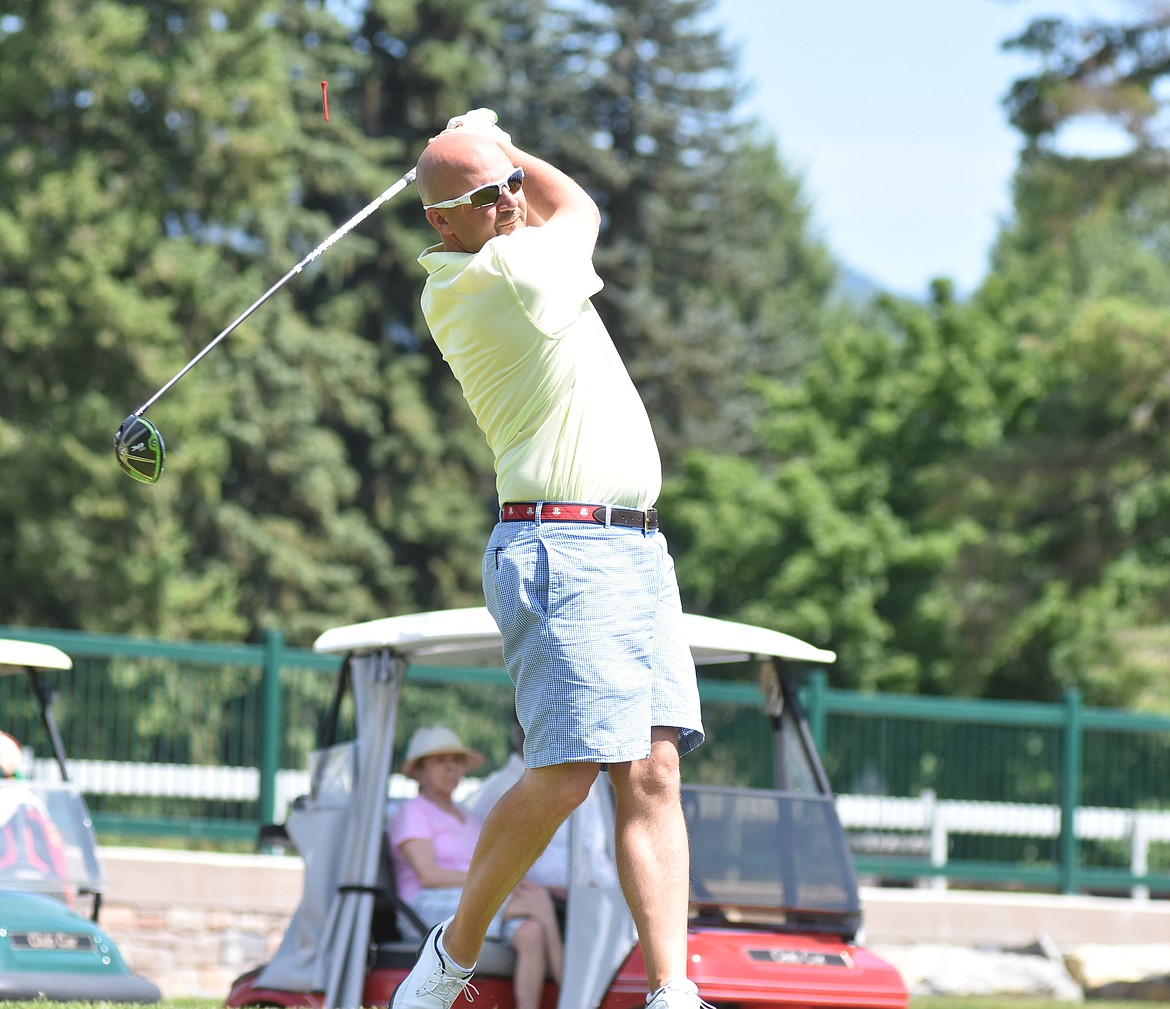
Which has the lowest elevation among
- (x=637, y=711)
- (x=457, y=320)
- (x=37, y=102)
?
(x=637, y=711)

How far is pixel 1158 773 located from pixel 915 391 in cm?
1494

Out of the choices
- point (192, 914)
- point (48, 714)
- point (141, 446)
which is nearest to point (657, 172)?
point (192, 914)

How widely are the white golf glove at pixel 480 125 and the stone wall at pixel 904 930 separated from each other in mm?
8059

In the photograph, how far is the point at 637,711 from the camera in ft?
13.1

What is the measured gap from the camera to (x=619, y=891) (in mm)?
6008

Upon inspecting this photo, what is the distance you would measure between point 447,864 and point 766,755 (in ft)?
17.5

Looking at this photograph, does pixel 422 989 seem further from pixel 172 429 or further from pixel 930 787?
pixel 172 429

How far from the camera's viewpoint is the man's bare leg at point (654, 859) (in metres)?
4.04

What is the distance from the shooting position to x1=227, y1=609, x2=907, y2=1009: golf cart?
5859mm

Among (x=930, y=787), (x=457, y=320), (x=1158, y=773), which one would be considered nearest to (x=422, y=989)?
(x=457, y=320)

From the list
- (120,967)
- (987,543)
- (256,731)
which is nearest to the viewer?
(120,967)

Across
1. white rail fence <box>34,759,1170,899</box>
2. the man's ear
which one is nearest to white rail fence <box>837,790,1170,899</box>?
white rail fence <box>34,759,1170,899</box>

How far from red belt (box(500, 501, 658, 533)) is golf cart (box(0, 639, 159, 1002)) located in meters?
3.06

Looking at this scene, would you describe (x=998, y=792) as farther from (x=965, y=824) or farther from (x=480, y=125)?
(x=480, y=125)
